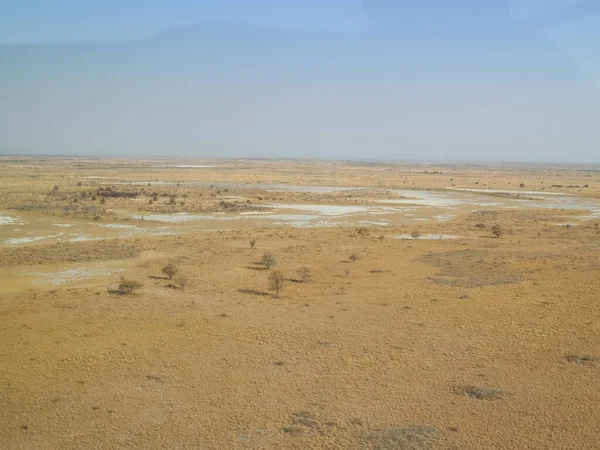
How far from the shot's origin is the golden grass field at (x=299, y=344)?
10.6 m

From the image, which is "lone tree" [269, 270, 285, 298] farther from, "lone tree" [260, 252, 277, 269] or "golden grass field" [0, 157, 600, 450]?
"lone tree" [260, 252, 277, 269]

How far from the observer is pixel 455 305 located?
19750mm

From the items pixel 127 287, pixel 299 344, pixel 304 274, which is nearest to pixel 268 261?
pixel 304 274

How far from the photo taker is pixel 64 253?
28266 millimetres

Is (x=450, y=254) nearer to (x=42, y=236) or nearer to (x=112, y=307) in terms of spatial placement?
(x=112, y=307)

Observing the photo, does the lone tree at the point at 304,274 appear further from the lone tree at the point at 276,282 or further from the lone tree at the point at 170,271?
the lone tree at the point at 170,271

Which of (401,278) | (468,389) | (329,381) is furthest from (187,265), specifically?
(468,389)

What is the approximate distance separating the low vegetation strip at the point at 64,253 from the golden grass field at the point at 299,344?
0.18m

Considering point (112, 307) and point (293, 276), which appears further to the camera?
point (293, 276)

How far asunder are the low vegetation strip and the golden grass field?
176 mm

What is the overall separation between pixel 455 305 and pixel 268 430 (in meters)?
11.8

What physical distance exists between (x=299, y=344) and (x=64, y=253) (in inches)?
755

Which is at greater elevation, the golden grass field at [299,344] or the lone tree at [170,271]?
the lone tree at [170,271]

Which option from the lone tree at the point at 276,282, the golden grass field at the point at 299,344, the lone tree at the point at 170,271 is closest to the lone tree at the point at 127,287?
the golden grass field at the point at 299,344
